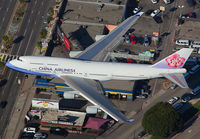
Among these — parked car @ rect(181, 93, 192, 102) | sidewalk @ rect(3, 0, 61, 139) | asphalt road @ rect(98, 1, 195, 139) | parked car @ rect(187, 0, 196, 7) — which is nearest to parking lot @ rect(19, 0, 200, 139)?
asphalt road @ rect(98, 1, 195, 139)

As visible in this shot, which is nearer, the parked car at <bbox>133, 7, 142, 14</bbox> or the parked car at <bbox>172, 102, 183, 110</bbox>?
the parked car at <bbox>172, 102, 183, 110</bbox>

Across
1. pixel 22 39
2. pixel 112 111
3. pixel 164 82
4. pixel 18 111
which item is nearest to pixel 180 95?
pixel 164 82

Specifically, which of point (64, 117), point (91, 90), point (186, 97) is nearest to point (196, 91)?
point (186, 97)

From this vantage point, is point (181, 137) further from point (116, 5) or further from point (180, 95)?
point (116, 5)

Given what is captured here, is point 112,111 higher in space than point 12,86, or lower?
higher

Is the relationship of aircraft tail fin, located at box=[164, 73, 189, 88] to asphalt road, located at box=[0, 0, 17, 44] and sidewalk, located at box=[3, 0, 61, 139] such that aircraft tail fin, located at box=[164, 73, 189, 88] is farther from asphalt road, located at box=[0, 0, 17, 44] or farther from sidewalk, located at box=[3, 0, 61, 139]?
asphalt road, located at box=[0, 0, 17, 44]

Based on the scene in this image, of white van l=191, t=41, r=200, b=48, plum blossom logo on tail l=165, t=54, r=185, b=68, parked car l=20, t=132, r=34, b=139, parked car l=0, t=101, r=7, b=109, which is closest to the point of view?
plum blossom logo on tail l=165, t=54, r=185, b=68

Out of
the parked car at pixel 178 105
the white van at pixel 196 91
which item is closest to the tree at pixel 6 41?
the parked car at pixel 178 105
